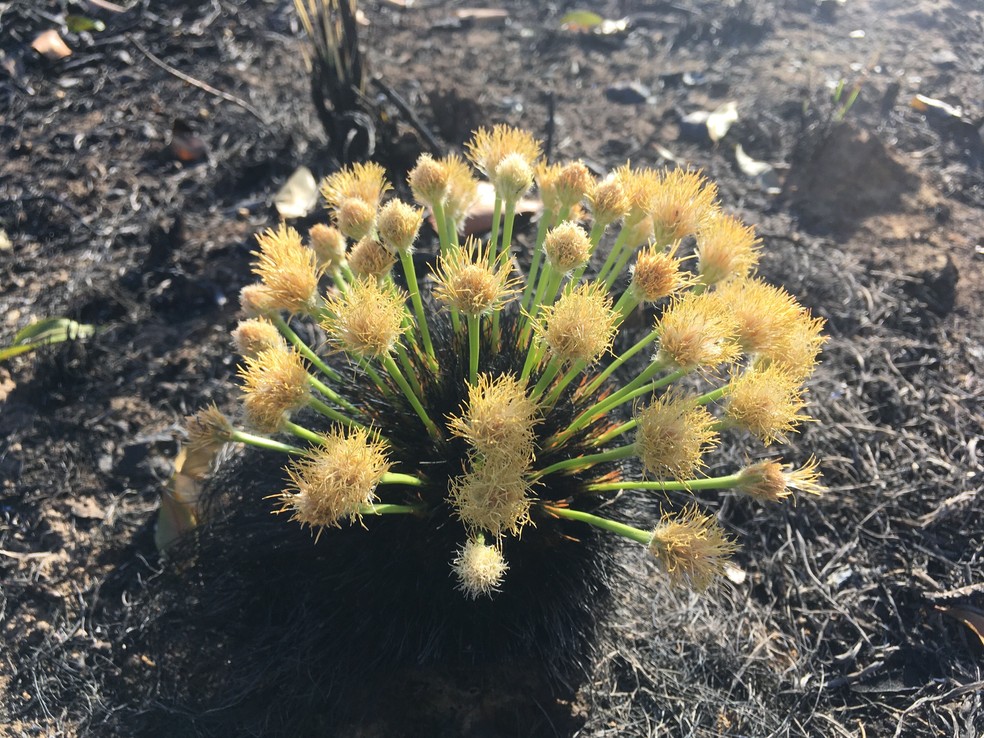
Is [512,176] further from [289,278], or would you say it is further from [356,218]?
[289,278]

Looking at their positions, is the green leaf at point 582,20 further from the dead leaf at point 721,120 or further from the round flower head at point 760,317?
the round flower head at point 760,317

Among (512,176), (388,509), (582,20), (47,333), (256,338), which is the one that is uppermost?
(512,176)

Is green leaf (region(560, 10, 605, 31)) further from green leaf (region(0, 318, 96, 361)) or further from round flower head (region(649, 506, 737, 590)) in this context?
round flower head (region(649, 506, 737, 590))

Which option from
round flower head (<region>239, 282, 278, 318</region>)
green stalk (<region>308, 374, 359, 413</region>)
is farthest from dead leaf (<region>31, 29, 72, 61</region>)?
green stalk (<region>308, 374, 359, 413</region>)

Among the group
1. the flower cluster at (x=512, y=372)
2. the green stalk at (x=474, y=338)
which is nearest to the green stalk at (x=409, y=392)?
the flower cluster at (x=512, y=372)

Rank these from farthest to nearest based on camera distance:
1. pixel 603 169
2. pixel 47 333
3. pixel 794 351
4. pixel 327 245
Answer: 1. pixel 603 169
2. pixel 47 333
3. pixel 327 245
4. pixel 794 351

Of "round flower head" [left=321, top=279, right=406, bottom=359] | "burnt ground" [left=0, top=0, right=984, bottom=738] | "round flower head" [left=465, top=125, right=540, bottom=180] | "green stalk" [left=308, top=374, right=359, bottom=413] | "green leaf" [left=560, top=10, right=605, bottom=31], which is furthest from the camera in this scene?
"green leaf" [left=560, top=10, right=605, bottom=31]

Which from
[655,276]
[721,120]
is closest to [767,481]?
[655,276]
